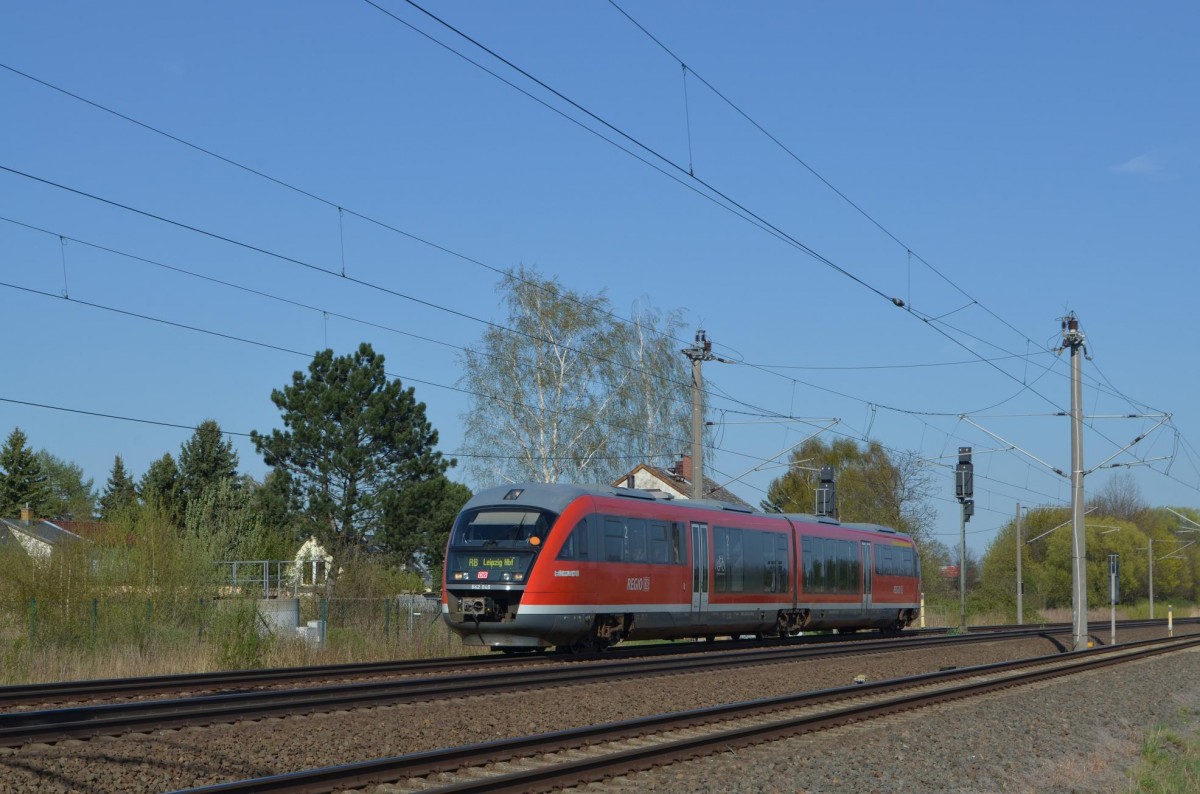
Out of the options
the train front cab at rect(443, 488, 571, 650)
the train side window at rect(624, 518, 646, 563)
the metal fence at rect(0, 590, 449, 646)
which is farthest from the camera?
the train side window at rect(624, 518, 646, 563)

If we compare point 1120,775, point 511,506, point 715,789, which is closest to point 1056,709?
point 1120,775

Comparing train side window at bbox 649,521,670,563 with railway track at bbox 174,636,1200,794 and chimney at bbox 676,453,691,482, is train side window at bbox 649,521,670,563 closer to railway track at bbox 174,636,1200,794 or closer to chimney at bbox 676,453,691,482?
railway track at bbox 174,636,1200,794

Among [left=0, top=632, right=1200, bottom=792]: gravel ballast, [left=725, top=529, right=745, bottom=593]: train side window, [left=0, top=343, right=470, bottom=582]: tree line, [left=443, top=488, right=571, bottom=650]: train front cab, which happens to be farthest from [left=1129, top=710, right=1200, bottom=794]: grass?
[left=0, top=343, right=470, bottom=582]: tree line

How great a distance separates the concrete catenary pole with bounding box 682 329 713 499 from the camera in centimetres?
3559

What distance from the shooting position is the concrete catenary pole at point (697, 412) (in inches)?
1401

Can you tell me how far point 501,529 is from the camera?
24.2 m

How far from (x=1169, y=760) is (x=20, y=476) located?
84946mm

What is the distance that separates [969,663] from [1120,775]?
13.8 meters

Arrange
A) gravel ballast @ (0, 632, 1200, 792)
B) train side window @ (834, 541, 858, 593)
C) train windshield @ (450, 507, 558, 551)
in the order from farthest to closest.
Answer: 1. train side window @ (834, 541, 858, 593)
2. train windshield @ (450, 507, 558, 551)
3. gravel ballast @ (0, 632, 1200, 792)

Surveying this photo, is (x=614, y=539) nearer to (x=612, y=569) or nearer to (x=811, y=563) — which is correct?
(x=612, y=569)

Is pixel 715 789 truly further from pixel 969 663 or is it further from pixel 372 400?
pixel 372 400

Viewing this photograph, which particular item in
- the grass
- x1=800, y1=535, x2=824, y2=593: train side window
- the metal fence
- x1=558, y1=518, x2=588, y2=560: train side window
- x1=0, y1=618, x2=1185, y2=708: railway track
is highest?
x1=558, y1=518, x2=588, y2=560: train side window

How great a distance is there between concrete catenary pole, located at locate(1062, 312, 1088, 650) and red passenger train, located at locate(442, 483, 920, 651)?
6738 mm

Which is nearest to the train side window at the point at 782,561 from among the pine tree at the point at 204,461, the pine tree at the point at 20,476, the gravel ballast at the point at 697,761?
the gravel ballast at the point at 697,761
